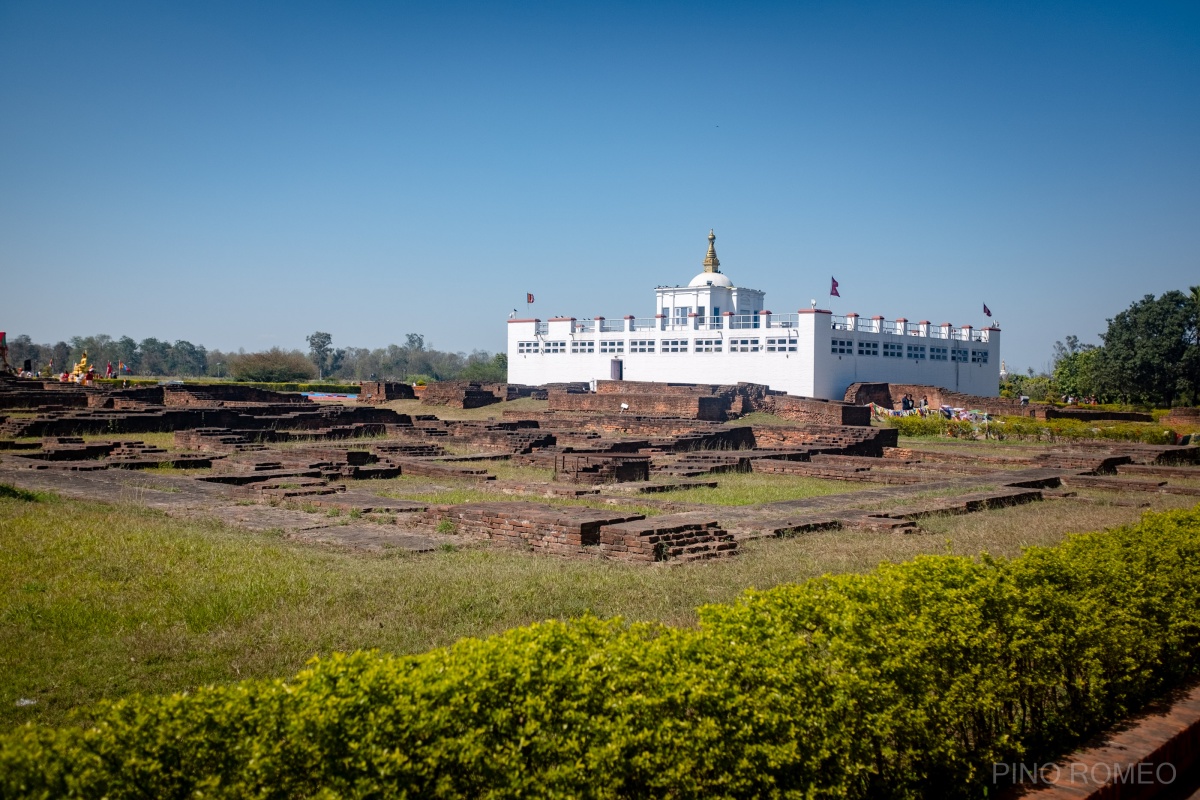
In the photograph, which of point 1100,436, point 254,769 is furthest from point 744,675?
point 1100,436

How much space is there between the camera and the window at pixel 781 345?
112 ft

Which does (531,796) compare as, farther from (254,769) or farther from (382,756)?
(254,769)

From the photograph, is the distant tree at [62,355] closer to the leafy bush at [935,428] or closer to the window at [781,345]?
the window at [781,345]

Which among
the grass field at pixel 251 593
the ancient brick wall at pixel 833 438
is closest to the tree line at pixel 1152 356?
the ancient brick wall at pixel 833 438

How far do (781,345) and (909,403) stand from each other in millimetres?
5336

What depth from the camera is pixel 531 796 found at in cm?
249

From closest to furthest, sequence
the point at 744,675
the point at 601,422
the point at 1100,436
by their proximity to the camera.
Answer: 1. the point at 744,675
2. the point at 1100,436
3. the point at 601,422

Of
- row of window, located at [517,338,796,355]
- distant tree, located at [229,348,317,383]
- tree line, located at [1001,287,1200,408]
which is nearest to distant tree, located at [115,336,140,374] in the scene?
distant tree, located at [229,348,317,383]

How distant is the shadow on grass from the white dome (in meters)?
35.5

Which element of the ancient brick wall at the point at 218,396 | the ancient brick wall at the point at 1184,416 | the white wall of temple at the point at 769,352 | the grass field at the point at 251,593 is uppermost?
the white wall of temple at the point at 769,352

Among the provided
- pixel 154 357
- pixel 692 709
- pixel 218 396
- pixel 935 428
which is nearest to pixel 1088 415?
pixel 935 428

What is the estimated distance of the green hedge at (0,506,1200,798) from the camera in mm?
2355

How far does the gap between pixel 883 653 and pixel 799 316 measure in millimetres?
31582

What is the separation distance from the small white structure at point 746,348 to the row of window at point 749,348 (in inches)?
1.6
